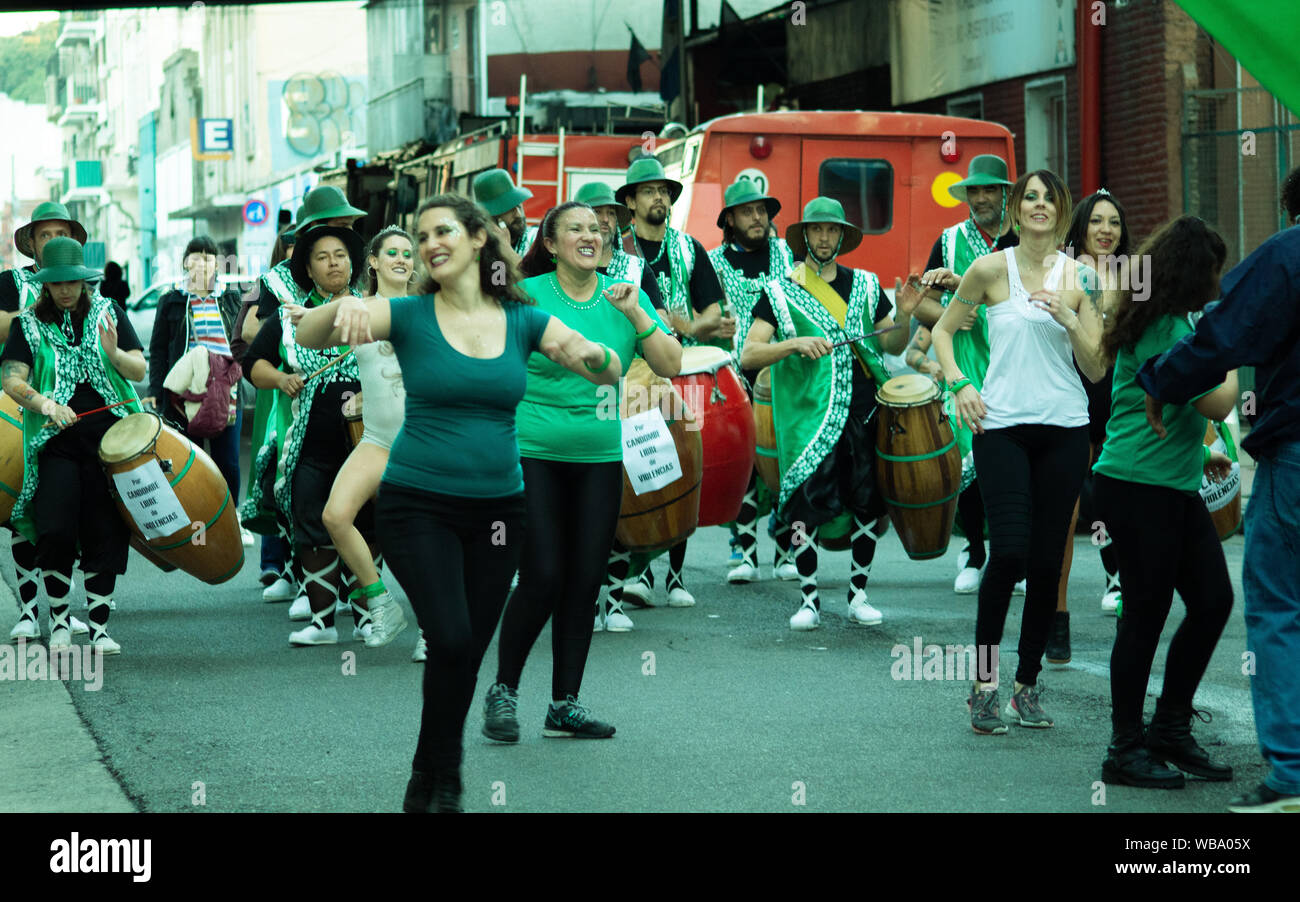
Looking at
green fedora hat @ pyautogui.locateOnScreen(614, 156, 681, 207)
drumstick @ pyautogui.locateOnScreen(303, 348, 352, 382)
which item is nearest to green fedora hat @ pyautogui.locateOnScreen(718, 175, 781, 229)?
green fedora hat @ pyautogui.locateOnScreen(614, 156, 681, 207)

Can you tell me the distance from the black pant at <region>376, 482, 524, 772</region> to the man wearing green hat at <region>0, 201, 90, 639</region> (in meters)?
4.12

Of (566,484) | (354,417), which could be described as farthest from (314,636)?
(566,484)

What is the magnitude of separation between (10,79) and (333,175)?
91205 mm

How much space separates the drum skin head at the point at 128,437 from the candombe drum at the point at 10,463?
486mm

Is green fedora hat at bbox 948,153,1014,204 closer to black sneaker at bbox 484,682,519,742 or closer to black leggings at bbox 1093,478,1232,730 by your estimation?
black leggings at bbox 1093,478,1232,730

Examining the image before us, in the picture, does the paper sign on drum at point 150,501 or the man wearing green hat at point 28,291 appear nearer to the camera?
the paper sign on drum at point 150,501

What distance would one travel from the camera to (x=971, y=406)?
6.66 meters

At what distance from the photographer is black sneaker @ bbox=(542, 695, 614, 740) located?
22.0 ft

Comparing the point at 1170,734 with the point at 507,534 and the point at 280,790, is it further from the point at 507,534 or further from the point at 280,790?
the point at 280,790

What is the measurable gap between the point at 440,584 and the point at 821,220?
432 centimetres

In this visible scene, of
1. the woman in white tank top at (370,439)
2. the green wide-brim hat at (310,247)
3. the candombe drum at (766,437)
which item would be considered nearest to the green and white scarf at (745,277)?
the candombe drum at (766,437)

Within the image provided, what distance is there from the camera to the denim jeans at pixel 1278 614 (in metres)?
5.21

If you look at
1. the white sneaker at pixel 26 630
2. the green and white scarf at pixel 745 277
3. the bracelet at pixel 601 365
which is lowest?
the white sneaker at pixel 26 630

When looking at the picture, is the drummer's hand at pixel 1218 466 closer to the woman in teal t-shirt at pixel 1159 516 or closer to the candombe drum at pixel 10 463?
the woman in teal t-shirt at pixel 1159 516
